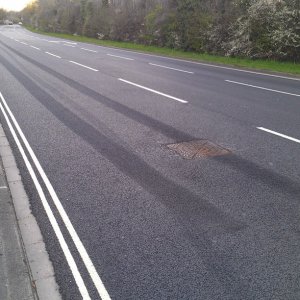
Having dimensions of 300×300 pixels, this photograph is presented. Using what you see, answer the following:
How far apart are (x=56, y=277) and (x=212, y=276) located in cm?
149

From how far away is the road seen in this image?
373 centimetres

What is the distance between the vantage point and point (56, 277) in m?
3.74

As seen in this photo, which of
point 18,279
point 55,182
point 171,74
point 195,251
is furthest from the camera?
point 171,74

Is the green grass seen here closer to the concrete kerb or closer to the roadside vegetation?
the roadside vegetation

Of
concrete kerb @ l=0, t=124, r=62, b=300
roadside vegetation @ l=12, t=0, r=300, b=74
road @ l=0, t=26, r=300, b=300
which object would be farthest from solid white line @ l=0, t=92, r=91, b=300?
roadside vegetation @ l=12, t=0, r=300, b=74

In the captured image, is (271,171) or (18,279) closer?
(18,279)

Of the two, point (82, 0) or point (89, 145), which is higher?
point (82, 0)

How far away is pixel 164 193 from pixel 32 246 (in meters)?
1.94

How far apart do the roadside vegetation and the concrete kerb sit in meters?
15.0

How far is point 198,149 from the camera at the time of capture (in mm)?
7137

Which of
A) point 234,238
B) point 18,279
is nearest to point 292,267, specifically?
point 234,238

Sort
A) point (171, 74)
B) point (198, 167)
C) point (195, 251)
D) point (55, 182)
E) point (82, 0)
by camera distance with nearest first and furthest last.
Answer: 1. point (195, 251)
2. point (55, 182)
3. point (198, 167)
4. point (171, 74)
5. point (82, 0)

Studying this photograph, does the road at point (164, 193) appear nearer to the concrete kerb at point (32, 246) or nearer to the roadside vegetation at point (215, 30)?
the concrete kerb at point (32, 246)

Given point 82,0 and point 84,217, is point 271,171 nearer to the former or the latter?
point 84,217
